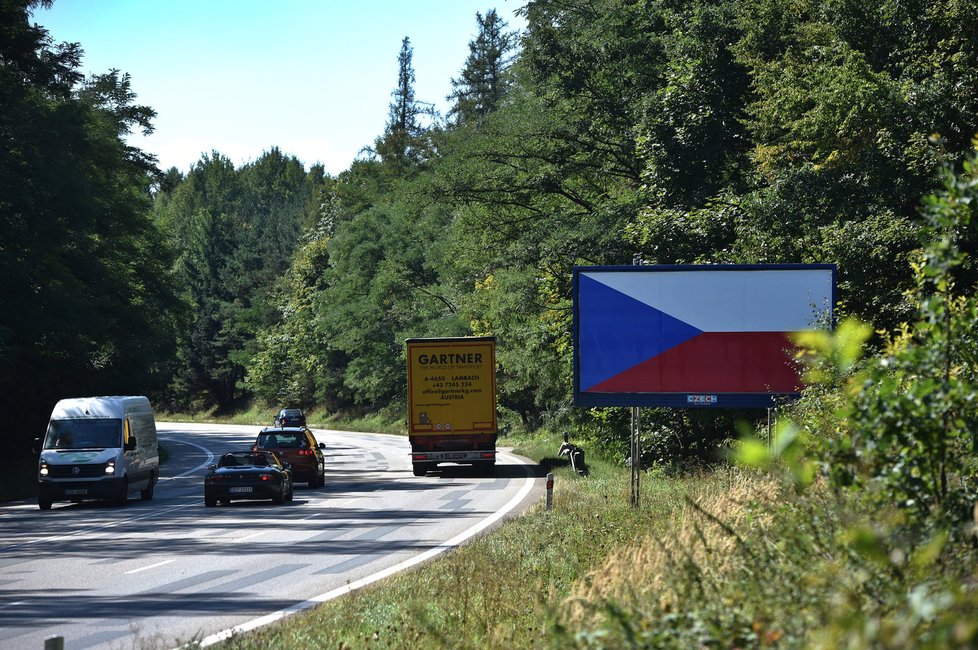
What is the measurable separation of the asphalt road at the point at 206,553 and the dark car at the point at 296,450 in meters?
0.54

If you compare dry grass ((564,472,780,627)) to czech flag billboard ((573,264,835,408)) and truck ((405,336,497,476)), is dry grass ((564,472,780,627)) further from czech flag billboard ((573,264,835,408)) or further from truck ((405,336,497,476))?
truck ((405,336,497,476))

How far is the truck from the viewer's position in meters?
36.6

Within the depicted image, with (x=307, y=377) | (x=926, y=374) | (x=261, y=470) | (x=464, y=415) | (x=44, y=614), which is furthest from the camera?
(x=307, y=377)

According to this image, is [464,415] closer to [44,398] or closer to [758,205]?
[758,205]

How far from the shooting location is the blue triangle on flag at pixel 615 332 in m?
22.1

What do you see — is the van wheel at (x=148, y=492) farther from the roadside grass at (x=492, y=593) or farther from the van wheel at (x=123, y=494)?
the roadside grass at (x=492, y=593)

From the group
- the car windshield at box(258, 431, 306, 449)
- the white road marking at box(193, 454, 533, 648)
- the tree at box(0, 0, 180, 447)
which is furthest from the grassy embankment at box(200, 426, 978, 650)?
the tree at box(0, 0, 180, 447)

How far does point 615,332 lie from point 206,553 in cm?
829

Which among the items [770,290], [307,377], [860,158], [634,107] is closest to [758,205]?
[860,158]

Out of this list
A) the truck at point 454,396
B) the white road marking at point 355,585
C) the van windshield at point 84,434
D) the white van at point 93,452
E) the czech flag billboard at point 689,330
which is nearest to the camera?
the white road marking at point 355,585

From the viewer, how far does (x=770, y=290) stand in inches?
875

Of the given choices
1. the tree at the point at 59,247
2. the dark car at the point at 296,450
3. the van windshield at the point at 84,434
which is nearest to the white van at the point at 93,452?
the van windshield at the point at 84,434

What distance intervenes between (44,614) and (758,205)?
804 inches

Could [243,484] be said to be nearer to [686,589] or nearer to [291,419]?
[686,589]
